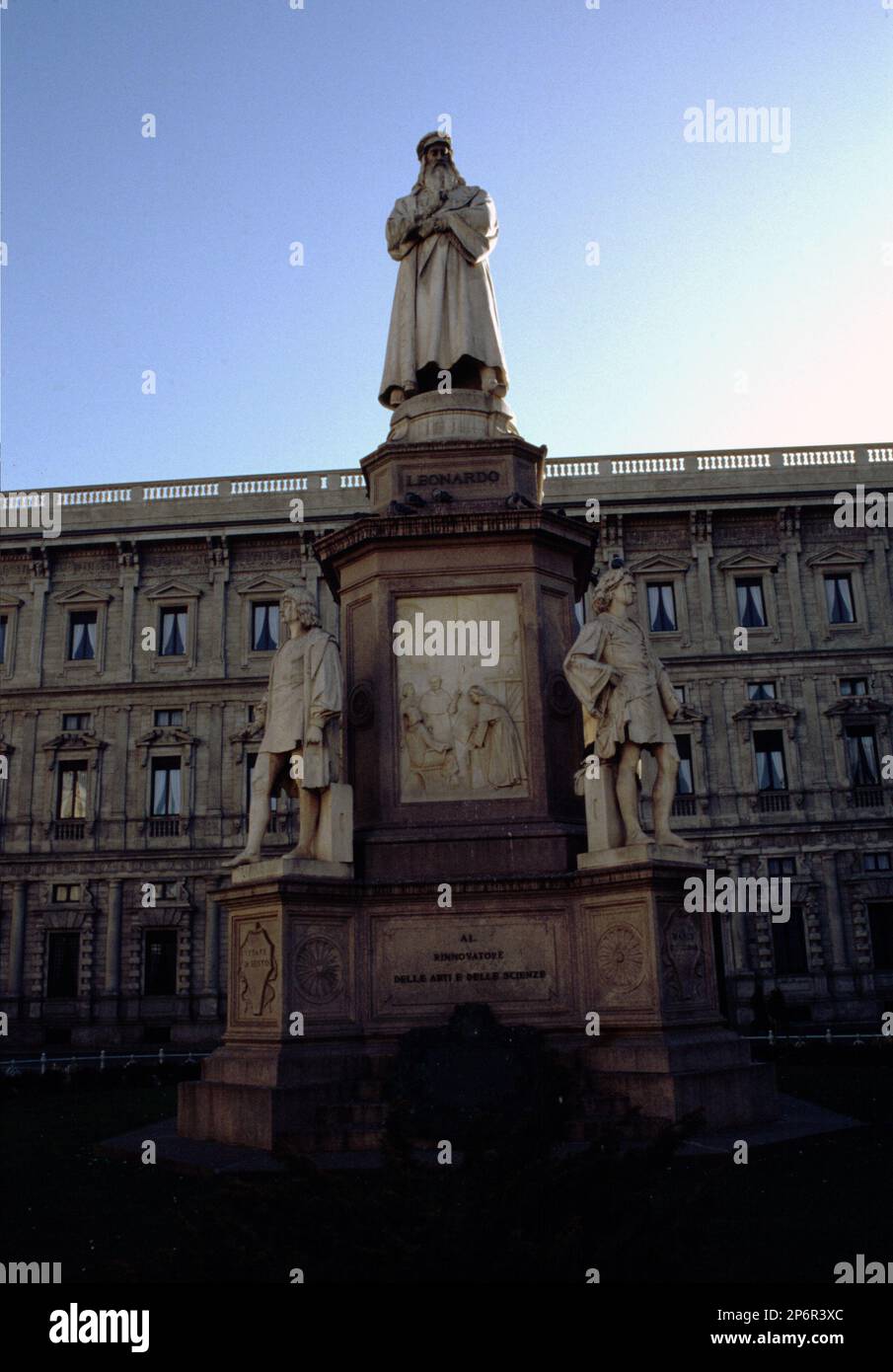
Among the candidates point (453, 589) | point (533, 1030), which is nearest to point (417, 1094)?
point (533, 1030)

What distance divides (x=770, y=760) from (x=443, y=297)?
28151 mm

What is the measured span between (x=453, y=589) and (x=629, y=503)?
98.0ft

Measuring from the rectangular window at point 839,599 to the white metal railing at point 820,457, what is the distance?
14.6 feet

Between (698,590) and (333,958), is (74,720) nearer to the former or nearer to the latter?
(698,590)

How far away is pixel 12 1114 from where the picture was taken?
44.9 feet

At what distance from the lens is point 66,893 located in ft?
126

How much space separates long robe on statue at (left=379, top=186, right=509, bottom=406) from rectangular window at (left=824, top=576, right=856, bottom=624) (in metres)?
29.2

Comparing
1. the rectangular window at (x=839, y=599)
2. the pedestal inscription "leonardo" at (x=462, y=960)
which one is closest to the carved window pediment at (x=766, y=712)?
the rectangular window at (x=839, y=599)

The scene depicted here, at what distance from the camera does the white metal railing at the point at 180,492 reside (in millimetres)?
42219

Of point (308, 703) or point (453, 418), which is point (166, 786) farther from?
point (308, 703)

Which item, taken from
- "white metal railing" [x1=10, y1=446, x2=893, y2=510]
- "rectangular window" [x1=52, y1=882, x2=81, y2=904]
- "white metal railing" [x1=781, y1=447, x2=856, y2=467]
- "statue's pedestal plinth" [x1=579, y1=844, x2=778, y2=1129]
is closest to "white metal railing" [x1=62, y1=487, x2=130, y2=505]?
"white metal railing" [x1=10, y1=446, x2=893, y2=510]

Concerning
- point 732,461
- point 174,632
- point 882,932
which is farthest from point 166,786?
point 882,932

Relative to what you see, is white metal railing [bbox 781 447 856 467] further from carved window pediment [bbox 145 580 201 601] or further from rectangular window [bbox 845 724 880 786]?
carved window pediment [bbox 145 580 201 601]

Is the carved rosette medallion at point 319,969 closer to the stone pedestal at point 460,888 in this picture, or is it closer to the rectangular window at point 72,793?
the stone pedestal at point 460,888
